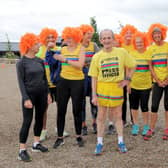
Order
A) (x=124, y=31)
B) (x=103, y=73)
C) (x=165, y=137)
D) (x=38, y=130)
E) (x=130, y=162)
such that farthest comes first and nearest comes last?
(x=124, y=31) < (x=165, y=137) < (x=38, y=130) < (x=103, y=73) < (x=130, y=162)

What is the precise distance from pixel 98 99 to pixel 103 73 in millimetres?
424

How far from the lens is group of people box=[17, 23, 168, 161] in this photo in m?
4.19

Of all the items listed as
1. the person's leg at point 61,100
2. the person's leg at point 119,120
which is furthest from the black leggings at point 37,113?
the person's leg at point 119,120

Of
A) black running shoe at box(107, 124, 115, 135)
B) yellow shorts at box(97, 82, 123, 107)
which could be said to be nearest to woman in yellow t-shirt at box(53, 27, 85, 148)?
yellow shorts at box(97, 82, 123, 107)

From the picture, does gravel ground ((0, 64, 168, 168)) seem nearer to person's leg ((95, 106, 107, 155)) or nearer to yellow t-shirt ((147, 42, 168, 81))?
person's leg ((95, 106, 107, 155))

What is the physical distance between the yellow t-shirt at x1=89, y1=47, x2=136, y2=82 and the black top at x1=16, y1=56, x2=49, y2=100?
82 cm

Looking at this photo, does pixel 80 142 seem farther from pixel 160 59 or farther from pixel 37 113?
pixel 160 59

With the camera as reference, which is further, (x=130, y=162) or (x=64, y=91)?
(x=64, y=91)

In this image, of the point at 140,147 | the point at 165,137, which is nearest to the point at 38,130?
the point at 140,147

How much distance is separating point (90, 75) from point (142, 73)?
1.24m

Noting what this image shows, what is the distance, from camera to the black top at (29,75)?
4.08 metres

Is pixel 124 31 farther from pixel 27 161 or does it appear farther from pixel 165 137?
pixel 27 161

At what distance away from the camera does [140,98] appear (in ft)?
17.2

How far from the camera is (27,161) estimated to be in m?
4.11
